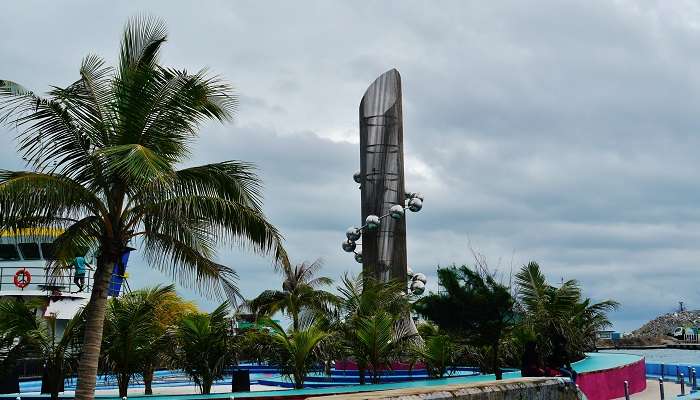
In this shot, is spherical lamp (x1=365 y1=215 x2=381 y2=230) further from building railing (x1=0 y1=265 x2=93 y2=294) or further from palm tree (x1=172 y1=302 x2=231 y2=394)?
palm tree (x1=172 y1=302 x2=231 y2=394)

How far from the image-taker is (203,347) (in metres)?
17.3

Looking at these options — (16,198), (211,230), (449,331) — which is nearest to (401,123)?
(449,331)

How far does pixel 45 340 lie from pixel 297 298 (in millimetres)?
12276

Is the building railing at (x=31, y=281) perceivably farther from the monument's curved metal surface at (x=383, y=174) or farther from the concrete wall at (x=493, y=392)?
the concrete wall at (x=493, y=392)

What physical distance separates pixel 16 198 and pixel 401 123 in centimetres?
1888

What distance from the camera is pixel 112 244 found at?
12.5 meters

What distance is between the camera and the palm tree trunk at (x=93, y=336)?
12039 mm

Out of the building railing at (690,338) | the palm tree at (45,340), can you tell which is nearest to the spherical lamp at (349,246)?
the palm tree at (45,340)

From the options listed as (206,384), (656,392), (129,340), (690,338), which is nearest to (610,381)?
(656,392)

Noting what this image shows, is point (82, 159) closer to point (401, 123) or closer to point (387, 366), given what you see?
point (387, 366)

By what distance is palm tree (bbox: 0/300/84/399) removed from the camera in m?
16.3

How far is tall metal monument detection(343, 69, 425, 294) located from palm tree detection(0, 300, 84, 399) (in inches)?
517

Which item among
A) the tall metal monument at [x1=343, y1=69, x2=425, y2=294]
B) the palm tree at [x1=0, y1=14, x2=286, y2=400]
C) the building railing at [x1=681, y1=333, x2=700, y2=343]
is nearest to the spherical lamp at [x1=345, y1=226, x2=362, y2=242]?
the tall metal monument at [x1=343, y1=69, x2=425, y2=294]

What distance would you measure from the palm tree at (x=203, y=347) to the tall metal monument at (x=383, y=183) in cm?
1101
